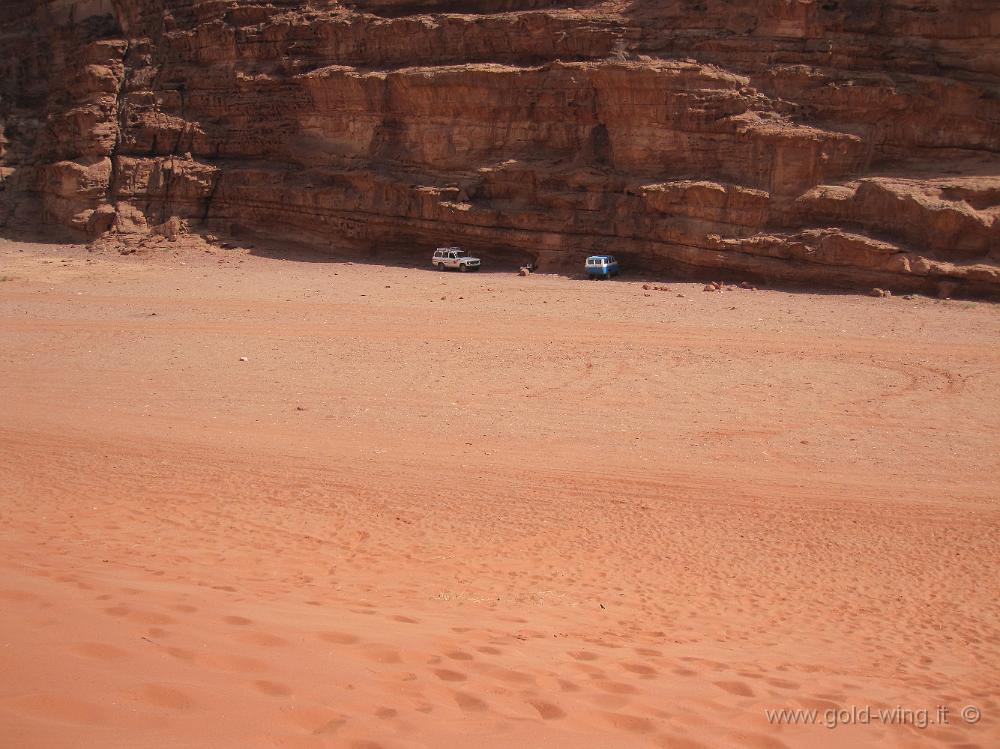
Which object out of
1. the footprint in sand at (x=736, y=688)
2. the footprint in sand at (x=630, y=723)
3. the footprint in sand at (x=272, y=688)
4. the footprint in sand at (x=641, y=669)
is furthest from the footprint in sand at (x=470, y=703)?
the footprint in sand at (x=736, y=688)

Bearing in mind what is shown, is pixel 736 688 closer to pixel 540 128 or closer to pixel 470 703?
pixel 470 703

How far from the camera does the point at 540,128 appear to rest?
86.7 ft

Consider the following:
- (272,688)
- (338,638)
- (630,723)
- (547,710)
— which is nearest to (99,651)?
(272,688)

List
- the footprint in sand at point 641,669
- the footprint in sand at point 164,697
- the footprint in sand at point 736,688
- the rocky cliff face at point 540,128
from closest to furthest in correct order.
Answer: the footprint in sand at point 164,697, the footprint in sand at point 736,688, the footprint in sand at point 641,669, the rocky cliff face at point 540,128

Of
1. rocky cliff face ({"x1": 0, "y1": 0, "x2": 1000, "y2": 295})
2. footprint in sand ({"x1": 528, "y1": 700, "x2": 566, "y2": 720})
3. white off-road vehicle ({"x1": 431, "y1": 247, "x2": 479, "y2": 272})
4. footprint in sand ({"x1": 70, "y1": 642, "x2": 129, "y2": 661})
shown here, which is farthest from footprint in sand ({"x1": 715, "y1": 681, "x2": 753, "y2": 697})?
white off-road vehicle ({"x1": 431, "y1": 247, "x2": 479, "y2": 272})

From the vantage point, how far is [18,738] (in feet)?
9.68

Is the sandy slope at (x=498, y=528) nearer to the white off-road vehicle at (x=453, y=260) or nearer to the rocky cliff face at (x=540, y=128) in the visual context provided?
the rocky cliff face at (x=540, y=128)

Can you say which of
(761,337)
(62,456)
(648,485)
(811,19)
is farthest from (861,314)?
(62,456)

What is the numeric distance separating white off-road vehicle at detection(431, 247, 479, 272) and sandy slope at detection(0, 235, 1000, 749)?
7583 mm

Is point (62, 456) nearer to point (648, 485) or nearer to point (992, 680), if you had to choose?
point (648, 485)

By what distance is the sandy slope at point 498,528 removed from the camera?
3.71 metres

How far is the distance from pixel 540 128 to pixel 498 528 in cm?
2088

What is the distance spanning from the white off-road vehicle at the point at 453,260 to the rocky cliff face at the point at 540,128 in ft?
→ 3.13

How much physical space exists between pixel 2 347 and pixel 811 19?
21.9 metres
